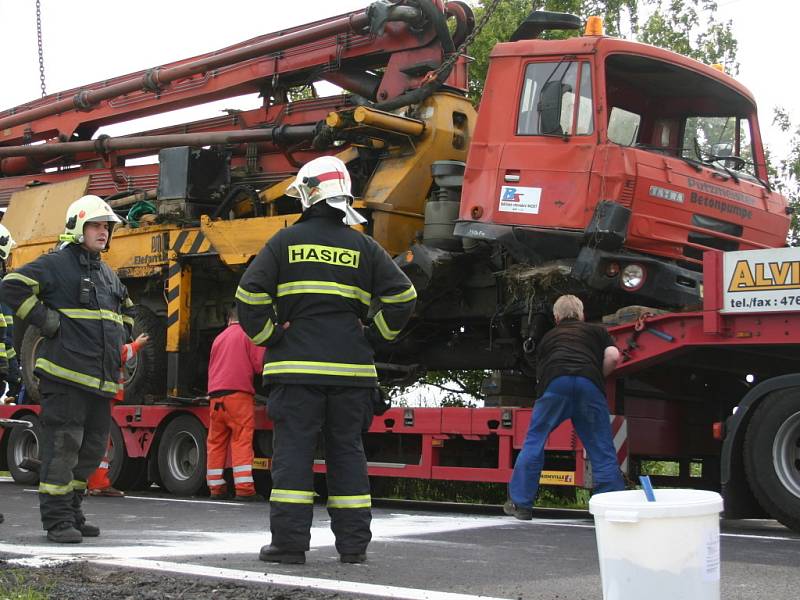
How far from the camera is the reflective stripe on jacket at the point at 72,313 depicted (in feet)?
22.1

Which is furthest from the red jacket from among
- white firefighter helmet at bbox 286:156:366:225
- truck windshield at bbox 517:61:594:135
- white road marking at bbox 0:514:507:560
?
white firefighter helmet at bbox 286:156:366:225

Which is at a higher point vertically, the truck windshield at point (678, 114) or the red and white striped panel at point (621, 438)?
the truck windshield at point (678, 114)

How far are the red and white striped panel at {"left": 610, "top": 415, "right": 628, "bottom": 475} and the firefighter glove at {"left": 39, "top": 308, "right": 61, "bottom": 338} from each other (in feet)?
12.6

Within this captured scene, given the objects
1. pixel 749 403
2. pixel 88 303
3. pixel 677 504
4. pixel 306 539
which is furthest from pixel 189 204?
pixel 677 504

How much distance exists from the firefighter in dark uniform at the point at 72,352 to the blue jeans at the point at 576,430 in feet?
8.87

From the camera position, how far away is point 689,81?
9938 millimetres

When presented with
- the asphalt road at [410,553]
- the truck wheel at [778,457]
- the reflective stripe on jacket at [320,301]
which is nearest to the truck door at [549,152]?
the truck wheel at [778,457]

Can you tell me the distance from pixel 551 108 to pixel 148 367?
5176 millimetres

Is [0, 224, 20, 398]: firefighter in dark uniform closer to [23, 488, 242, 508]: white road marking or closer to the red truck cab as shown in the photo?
[23, 488, 242, 508]: white road marking

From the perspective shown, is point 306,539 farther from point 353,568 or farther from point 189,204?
point 189,204

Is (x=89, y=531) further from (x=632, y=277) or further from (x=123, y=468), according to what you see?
(x=123, y=468)

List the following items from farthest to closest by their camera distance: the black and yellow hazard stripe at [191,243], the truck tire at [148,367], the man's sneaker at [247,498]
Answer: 1. the truck tire at [148,367]
2. the black and yellow hazard stripe at [191,243]
3. the man's sneaker at [247,498]

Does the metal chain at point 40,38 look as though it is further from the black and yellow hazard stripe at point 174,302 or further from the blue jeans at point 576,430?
the blue jeans at point 576,430

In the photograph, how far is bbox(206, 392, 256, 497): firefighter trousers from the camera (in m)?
10.6
